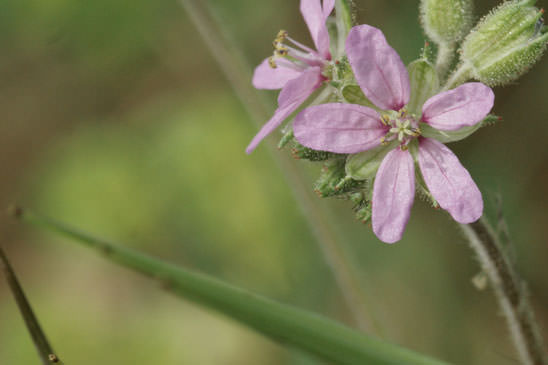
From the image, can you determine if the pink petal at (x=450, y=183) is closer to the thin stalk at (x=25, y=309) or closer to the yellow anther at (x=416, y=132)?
the yellow anther at (x=416, y=132)

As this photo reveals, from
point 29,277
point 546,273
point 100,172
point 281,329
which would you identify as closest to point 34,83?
point 100,172

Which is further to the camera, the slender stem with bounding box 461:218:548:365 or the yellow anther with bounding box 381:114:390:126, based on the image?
the slender stem with bounding box 461:218:548:365

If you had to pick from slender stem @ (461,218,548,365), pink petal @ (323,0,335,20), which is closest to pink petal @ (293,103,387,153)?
pink petal @ (323,0,335,20)

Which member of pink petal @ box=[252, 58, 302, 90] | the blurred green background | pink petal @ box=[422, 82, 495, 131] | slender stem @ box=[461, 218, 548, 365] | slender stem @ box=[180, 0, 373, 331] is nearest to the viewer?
pink petal @ box=[422, 82, 495, 131]

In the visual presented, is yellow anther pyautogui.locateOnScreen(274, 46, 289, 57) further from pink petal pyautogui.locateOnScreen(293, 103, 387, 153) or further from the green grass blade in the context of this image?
the green grass blade

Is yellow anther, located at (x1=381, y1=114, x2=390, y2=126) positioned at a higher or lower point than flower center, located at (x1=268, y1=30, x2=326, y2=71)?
lower

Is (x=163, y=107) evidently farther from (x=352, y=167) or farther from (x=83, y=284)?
(x=352, y=167)
